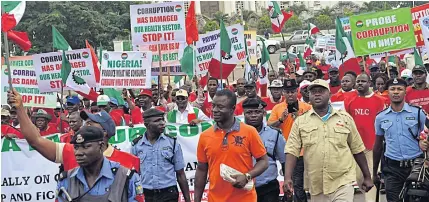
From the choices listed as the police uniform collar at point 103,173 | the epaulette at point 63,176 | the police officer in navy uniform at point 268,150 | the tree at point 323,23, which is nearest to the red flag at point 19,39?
the police officer in navy uniform at point 268,150

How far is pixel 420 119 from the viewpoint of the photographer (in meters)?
7.43

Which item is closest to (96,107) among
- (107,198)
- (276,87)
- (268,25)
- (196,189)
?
(276,87)

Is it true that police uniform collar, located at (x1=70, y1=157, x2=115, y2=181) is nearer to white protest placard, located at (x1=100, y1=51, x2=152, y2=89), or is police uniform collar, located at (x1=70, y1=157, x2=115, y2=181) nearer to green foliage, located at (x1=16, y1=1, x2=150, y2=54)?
white protest placard, located at (x1=100, y1=51, x2=152, y2=89)

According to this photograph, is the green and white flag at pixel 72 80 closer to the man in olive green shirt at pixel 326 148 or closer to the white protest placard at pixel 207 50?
the white protest placard at pixel 207 50

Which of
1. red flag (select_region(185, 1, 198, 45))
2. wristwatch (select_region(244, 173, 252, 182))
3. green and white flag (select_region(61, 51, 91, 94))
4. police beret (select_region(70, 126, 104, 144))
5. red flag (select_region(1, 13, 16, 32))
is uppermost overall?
red flag (select_region(185, 1, 198, 45))

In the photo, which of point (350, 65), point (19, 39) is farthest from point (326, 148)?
point (350, 65)

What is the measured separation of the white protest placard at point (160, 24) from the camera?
38.2 feet

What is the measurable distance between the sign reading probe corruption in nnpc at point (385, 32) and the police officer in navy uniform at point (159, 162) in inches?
242

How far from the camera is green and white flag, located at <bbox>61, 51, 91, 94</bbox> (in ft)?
36.8

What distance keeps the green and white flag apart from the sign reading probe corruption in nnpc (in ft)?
14.9

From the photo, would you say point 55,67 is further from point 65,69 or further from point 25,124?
point 25,124

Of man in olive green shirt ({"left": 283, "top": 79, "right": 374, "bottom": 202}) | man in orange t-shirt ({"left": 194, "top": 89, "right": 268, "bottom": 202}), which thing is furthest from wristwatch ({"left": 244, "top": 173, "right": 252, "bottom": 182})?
man in olive green shirt ({"left": 283, "top": 79, "right": 374, "bottom": 202})

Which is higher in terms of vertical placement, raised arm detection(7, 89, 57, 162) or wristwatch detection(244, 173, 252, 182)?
raised arm detection(7, 89, 57, 162)

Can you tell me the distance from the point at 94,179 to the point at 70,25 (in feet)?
Result: 128
